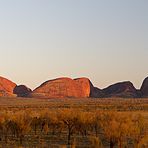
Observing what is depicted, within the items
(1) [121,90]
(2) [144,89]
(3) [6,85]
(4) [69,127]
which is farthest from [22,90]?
(4) [69,127]

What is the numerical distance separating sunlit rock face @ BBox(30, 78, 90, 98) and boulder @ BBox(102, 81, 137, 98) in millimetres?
9895

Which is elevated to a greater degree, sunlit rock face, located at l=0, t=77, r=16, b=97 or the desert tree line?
sunlit rock face, located at l=0, t=77, r=16, b=97

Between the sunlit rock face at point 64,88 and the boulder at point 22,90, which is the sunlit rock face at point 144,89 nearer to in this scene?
the sunlit rock face at point 64,88

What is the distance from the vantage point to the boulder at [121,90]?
178 m

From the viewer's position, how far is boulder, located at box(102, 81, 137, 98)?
178 meters

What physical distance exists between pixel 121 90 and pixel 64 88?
25.9m

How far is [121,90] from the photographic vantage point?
18338 centimetres

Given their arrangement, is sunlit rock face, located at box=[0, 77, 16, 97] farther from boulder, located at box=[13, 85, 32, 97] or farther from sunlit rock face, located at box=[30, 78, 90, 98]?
sunlit rock face, located at box=[30, 78, 90, 98]

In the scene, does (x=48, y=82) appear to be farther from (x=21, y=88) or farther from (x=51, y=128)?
(x=51, y=128)

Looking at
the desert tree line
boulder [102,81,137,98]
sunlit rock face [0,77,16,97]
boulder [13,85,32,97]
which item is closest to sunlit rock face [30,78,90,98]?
boulder [13,85,32,97]

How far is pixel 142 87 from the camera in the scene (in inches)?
7200

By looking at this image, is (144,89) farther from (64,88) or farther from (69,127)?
(69,127)

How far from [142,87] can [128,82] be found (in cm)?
767

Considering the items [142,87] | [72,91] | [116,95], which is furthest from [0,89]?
[142,87]
